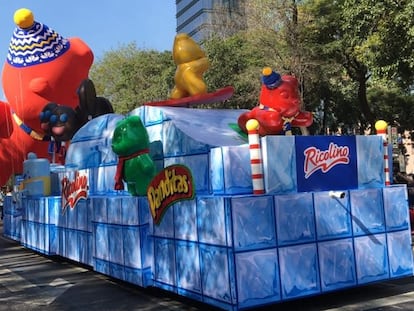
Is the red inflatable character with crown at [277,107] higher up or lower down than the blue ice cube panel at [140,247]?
higher up

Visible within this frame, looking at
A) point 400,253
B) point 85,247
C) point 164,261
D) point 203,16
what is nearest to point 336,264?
point 400,253

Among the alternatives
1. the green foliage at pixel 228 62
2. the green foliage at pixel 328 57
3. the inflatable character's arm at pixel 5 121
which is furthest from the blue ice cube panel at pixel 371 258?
the green foliage at pixel 228 62

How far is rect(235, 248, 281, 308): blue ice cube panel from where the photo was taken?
607cm

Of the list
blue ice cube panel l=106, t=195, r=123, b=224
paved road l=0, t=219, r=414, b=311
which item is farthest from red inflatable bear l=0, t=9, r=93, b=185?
blue ice cube panel l=106, t=195, r=123, b=224

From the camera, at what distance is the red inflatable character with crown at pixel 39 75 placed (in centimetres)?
1406

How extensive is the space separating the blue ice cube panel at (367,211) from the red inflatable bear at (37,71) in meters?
9.83

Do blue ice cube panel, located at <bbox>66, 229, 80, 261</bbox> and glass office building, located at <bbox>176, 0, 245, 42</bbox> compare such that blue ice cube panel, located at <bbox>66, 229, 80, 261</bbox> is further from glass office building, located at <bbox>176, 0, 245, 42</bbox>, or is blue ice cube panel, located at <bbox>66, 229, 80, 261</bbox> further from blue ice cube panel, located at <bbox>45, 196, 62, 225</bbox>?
glass office building, located at <bbox>176, 0, 245, 42</bbox>

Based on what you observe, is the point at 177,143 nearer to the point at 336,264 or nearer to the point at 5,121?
the point at 336,264

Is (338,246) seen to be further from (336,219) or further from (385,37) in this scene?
(385,37)

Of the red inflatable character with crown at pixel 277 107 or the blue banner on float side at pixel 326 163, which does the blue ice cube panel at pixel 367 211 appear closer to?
the blue banner on float side at pixel 326 163

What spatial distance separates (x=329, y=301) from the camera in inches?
281

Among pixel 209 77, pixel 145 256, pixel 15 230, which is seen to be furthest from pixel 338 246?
pixel 209 77

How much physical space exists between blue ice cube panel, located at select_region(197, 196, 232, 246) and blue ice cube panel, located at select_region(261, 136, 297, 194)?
65 cm

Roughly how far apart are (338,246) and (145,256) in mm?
2779
